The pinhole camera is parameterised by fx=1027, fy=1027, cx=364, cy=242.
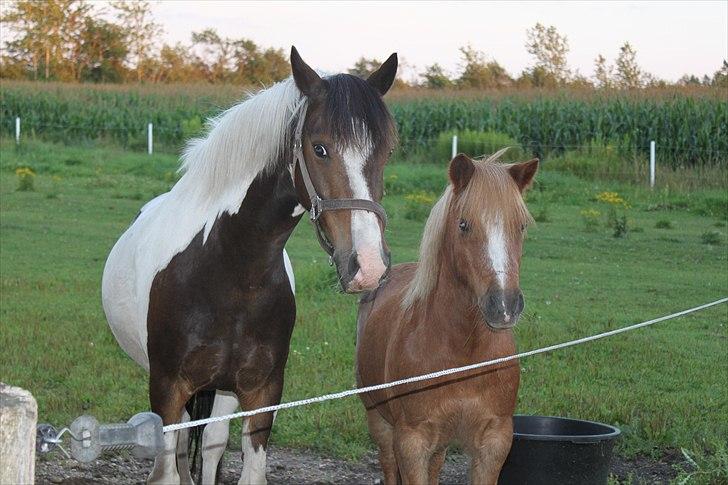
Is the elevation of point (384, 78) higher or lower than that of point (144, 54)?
lower

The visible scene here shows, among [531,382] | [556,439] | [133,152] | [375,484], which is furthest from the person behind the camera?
[133,152]

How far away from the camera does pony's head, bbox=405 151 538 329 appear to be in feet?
13.0

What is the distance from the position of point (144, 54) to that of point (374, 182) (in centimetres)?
4758

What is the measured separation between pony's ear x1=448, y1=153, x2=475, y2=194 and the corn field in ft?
51.9

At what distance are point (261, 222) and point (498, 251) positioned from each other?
1.04 meters

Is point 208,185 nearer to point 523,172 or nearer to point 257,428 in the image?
point 257,428

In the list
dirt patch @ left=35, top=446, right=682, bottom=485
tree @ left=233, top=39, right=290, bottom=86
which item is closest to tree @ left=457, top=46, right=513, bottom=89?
tree @ left=233, top=39, right=290, bottom=86

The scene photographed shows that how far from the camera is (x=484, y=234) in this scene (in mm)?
4129

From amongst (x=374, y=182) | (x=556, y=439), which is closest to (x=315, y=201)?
(x=374, y=182)

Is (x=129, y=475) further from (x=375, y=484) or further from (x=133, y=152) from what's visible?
(x=133, y=152)

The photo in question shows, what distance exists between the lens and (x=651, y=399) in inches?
271

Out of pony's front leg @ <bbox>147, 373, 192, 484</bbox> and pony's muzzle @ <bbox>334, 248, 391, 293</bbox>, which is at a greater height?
pony's muzzle @ <bbox>334, 248, 391, 293</bbox>

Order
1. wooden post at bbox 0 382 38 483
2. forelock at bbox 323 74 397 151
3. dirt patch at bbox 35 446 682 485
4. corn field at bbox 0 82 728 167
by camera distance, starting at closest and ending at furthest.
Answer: wooden post at bbox 0 382 38 483 < forelock at bbox 323 74 397 151 < dirt patch at bbox 35 446 682 485 < corn field at bbox 0 82 728 167

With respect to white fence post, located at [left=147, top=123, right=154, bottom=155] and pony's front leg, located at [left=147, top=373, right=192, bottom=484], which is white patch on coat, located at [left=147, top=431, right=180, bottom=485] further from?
white fence post, located at [left=147, top=123, right=154, bottom=155]
